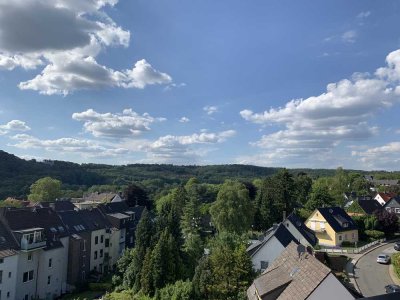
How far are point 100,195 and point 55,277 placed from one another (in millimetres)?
62154

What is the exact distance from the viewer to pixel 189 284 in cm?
3116

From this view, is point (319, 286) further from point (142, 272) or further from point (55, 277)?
point (55, 277)

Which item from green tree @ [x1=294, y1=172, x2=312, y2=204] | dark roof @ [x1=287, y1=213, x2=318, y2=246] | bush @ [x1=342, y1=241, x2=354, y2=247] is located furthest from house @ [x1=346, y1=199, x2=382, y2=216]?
green tree @ [x1=294, y1=172, x2=312, y2=204]

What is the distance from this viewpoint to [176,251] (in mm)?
39375

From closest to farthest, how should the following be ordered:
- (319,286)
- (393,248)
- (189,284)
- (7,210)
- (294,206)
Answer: (319,286) → (189,284) → (7,210) → (393,248) → (294,206)

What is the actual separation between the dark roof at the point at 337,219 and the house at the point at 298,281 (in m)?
33.4

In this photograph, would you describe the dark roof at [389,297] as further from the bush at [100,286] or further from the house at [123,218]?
the house at [123,218]

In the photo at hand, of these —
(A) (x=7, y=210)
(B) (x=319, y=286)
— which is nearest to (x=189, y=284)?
(B) (x=319, y=286)

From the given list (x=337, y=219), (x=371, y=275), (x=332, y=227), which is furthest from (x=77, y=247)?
(x=337, y=219)

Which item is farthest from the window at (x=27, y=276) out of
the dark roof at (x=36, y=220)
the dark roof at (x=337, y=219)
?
the dark roof at (x=337, y=219)

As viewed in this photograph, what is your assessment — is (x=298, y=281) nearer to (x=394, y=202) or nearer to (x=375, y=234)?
(x=375, y=234)

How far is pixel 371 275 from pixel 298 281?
69.6 ft

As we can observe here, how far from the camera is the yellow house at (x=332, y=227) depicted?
5653 cm

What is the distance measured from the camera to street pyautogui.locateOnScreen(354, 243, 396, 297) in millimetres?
32391
